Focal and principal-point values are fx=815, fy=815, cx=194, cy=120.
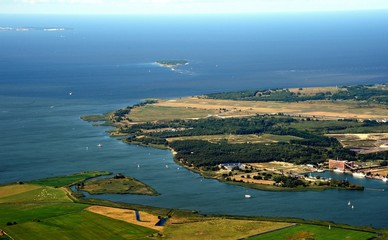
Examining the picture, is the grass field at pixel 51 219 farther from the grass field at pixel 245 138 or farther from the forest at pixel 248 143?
the grass field at pixel 245 138

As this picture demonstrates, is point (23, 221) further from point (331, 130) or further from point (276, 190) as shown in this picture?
point (331, 130)

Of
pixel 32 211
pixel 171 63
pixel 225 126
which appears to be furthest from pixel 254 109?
pixel 171 63

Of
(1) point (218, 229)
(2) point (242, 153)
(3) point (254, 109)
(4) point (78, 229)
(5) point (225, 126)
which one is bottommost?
(4) point (78, 229)

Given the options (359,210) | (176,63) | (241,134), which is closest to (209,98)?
(241,134)

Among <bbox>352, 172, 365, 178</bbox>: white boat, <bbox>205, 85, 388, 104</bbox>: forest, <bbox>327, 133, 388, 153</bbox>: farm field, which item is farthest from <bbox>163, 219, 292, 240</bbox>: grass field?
<bbox>205, 85, 388, 104</bbox>: forest

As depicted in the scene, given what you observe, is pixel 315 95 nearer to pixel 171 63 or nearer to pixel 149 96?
pixel 149 96
